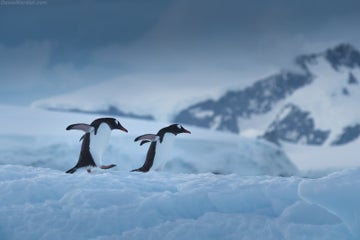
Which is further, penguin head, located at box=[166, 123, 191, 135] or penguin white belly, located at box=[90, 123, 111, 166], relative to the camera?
penguin head, located at box=[166, 123, 191, 135]

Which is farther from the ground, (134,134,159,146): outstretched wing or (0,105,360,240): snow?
(134,134,159,146): outstretched wing

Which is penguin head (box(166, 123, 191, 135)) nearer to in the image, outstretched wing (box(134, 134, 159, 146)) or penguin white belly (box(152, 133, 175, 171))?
penguin white belly (box(152, 133, 175, 171))

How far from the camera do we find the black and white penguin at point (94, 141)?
1024 centimetres

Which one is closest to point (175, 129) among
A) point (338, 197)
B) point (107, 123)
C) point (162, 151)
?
point (162, 151)

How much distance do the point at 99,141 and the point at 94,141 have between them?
0.30ft

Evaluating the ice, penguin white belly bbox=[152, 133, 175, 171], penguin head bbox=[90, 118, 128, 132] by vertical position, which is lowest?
the ice

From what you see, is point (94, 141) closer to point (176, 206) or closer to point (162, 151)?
point (162, 151)

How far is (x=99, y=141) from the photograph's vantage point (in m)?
10.5

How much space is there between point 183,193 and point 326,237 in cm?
166

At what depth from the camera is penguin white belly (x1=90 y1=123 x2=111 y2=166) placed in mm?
10453

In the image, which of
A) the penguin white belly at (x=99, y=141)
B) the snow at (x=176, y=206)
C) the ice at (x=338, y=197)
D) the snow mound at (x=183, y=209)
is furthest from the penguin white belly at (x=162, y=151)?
the ice at (x=338, y=197)

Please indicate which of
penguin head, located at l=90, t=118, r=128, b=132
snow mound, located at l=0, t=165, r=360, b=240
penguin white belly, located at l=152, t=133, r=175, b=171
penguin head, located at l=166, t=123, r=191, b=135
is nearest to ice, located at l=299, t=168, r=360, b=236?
snow mound, located at l=0, t=165, r=360, b=240

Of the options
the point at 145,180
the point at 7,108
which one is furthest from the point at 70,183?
the point at 7,108

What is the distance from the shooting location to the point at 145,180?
786 cm
